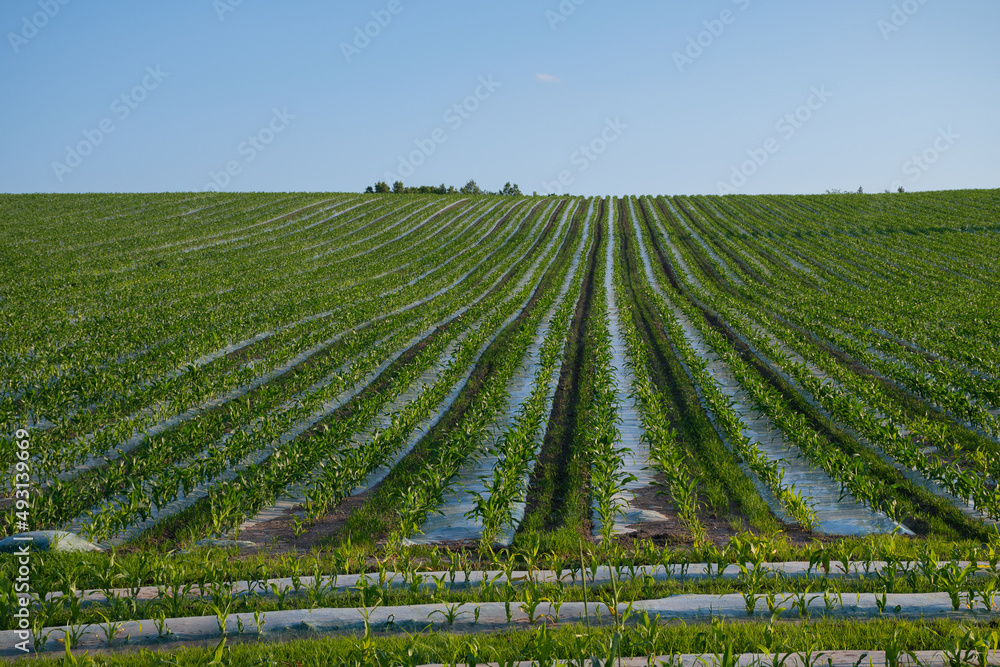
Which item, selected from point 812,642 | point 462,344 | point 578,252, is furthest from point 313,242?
point 812,642

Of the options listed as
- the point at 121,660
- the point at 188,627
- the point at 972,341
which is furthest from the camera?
the point at 972,341

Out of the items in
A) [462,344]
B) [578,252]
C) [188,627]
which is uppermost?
[578,252]

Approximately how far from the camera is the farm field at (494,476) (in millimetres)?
4633

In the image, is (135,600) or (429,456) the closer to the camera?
(135,600)

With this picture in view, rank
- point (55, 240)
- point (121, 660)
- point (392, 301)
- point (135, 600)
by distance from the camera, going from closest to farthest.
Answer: point (121, 660) → point (135, 600) → point (392, 301) → point (55, 240)

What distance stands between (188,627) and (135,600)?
2.32 feet

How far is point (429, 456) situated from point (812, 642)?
5861 millimetres

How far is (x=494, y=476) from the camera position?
26.1 ft

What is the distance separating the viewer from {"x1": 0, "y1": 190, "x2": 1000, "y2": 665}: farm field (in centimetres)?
463

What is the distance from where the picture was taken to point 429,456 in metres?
9.03

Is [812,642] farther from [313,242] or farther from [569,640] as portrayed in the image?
[313,242]

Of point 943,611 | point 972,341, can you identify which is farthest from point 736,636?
point 972,341

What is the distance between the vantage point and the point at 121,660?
4.21 meters

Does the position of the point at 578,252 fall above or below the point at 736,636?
above
